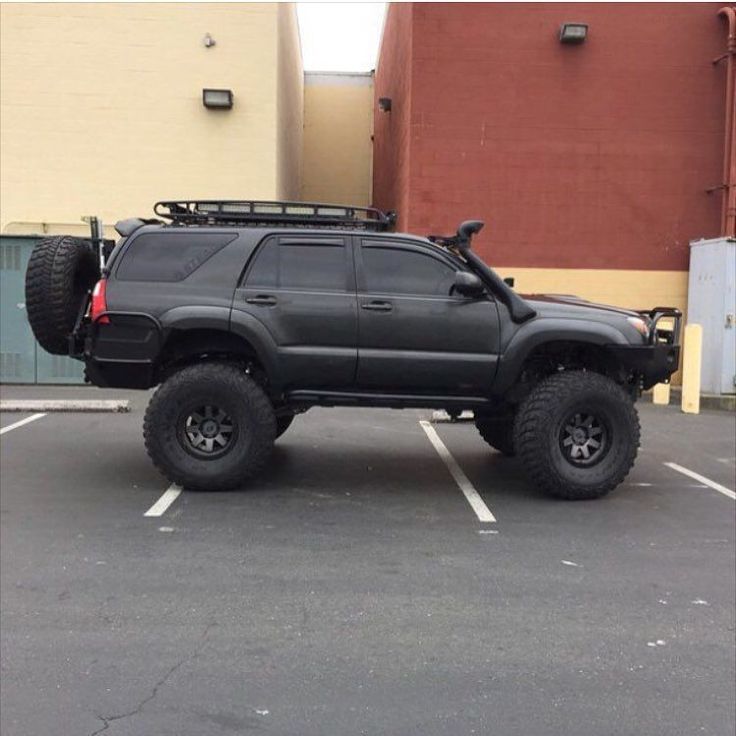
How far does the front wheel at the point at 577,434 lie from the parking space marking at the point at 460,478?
0.51 m

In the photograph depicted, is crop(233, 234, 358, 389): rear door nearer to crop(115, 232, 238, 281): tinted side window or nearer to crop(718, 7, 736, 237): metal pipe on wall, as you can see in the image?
crop(115, 232, 238, 281): tinted side window

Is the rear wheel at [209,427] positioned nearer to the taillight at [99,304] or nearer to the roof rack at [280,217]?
the taillight at [99,304]

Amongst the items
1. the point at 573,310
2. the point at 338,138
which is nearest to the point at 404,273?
the point at 573,310

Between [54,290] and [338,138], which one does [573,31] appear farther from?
[338,138]

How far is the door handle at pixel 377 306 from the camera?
247 inches

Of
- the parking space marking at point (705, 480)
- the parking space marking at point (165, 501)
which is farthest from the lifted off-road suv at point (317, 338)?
the parking space marking at point (705, 480)

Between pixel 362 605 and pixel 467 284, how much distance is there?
2906mm

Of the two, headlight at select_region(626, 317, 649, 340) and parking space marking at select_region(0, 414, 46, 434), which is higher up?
headlight at select_region(626, 317, 649, 340)

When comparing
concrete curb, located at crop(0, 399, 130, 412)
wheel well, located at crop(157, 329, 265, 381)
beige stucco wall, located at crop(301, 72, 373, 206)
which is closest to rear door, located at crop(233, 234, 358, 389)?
wheel well, located at crop(157, 329, 265, 381)

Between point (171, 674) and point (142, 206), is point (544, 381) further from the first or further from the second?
point (142, 206)

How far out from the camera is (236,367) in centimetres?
647

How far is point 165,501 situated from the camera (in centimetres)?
621

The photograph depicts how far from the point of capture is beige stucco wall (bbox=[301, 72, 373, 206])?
23.0m

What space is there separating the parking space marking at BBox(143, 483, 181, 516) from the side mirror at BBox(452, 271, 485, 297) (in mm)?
2874
